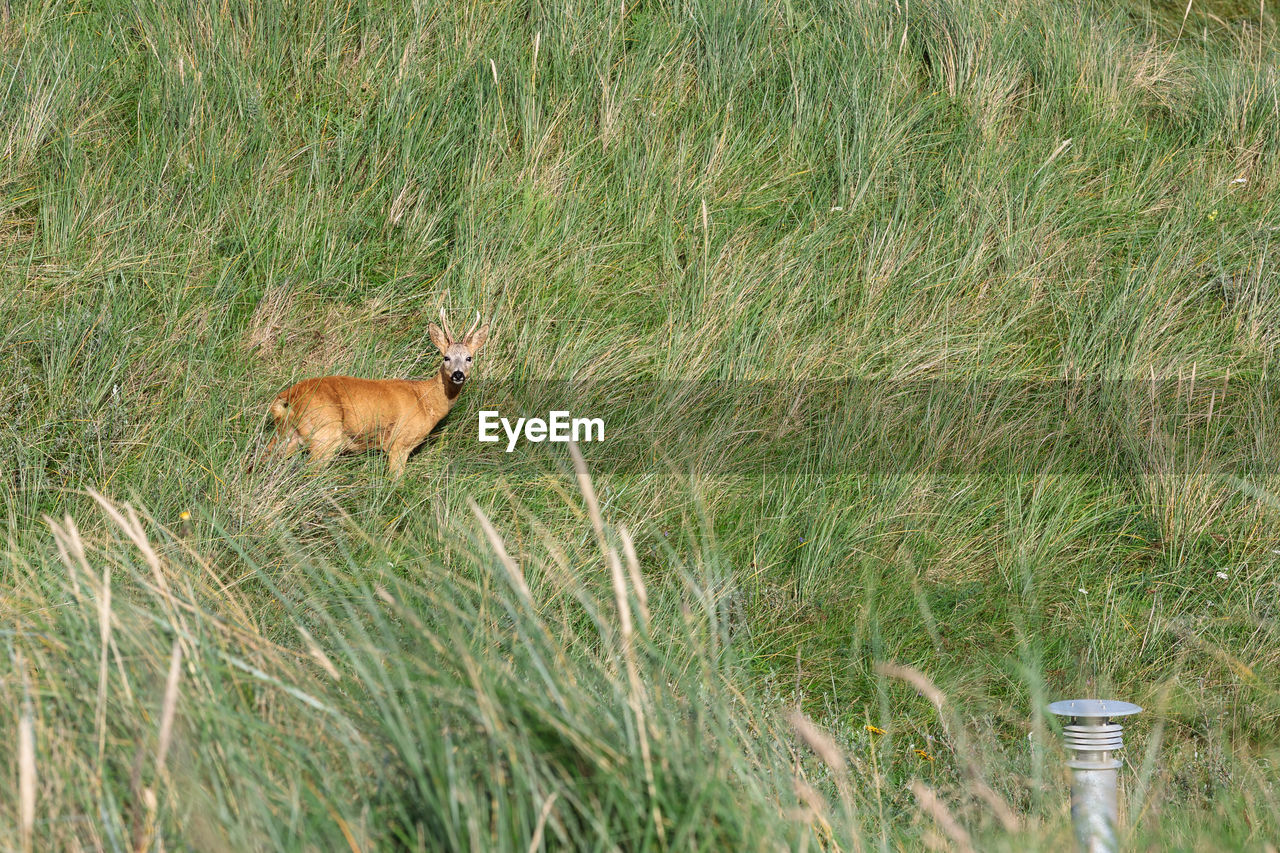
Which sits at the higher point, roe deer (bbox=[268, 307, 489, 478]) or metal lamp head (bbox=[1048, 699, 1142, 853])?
roe deer (bbox=[268, 307, 489, 478])

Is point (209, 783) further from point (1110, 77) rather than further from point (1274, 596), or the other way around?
point (1110, 77)

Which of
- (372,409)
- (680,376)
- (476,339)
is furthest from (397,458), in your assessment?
(680,376)

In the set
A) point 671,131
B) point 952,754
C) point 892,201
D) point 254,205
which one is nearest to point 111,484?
point 254,205

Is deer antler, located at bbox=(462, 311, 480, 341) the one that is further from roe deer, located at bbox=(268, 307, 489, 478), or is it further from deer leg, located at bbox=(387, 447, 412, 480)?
deer leg, located at bbox=(387, 447, 412, 480)

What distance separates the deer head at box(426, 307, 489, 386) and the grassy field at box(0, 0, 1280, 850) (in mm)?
190

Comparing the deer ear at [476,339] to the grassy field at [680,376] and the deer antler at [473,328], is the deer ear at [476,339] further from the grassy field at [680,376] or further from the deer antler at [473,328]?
the grassy field at [680,376]

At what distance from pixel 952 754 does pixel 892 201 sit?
3.38 m

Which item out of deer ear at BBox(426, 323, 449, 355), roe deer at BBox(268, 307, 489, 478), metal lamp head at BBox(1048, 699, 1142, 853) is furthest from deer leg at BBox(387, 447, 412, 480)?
metal lamp head at BBox(1048, 699, 1142, 853)

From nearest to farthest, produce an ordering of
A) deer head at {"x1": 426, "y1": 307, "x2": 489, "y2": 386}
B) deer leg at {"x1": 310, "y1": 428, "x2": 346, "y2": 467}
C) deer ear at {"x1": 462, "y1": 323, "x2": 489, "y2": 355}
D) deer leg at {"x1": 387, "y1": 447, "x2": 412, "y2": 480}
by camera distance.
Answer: deer leg at {"x1": 310, "y1": 428, "x2": 346, "y2": 467}, deer leg at {"x1": 387, "y1": 447, "x2": 412, "y2": 480}, deer head at {"x1": 426, "y1": 307, "x2": 489, "y2": 386}, deer ear at {"x1": 462, "y1": 323, "x2": 489, "y2": 355}

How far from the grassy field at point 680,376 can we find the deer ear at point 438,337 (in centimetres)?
27

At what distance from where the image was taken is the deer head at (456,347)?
16.5 feet

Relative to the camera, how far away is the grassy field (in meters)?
2.70

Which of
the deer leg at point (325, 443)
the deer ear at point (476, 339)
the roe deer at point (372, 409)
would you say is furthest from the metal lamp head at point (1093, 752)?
the deer ear at point (476, 339)

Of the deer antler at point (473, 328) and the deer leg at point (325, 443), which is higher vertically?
the deer antler at point (473, 328)
